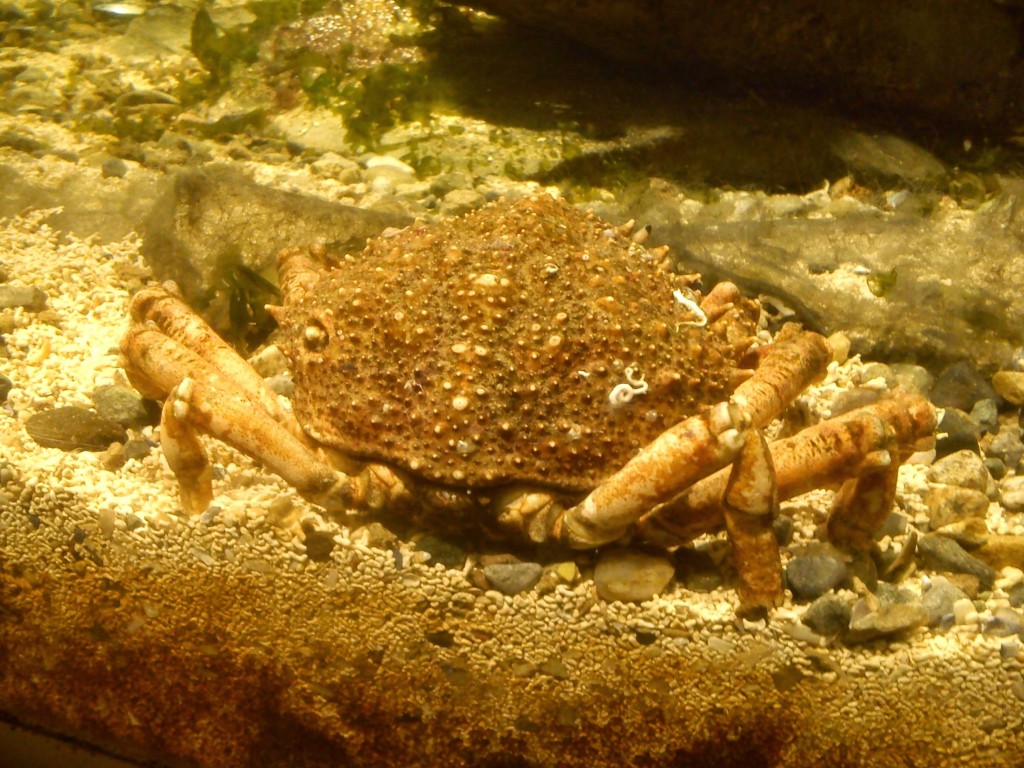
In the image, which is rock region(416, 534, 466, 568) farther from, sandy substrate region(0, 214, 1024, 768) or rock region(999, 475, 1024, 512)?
rock region(999, 475, 1024, 512)

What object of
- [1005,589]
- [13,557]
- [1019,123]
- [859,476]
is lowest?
[13,557]

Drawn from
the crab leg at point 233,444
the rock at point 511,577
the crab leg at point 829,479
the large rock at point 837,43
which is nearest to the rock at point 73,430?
the crab leg at point 233,444

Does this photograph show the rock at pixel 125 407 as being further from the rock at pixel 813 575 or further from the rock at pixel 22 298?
the rock at pixel 813 575

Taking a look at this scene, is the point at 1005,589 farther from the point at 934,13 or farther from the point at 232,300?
the point at 934,13

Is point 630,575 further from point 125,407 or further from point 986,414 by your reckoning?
point 125,407

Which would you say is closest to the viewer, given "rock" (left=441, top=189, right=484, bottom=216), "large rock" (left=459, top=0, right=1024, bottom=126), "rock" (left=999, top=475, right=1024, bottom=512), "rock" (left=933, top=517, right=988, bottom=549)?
"rock" (left=933, top=517, right=988, bottom=549)

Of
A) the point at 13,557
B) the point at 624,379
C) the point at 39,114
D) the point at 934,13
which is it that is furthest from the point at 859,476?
the point at 39,114

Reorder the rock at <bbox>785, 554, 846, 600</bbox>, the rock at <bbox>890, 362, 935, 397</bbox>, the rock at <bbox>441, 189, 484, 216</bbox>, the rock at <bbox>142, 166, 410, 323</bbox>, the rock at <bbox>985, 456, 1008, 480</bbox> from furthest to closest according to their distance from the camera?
1. the rock at <bbox>441, 189, 484, 216</bbox>
2. the rock at <bbox>142, 166, 410, 323</bbox>
3. the rock at <bbox>890, 362, 935, 397</bbox>
4. the rock at <bbox>985, 456, 1008, 480</bbox>
5. the rock at <bbox>785, 554, 846, 600</bbox>

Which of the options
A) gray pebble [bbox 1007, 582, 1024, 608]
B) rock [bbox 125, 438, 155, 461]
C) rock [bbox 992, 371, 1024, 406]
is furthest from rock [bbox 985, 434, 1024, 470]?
rock [bbox 125, 438, 155, 461]
